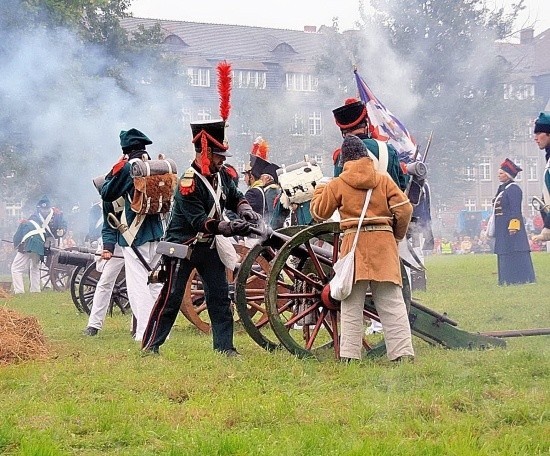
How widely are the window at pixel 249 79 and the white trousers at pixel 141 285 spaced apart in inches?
1195

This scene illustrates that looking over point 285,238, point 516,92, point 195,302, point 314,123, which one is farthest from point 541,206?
point 314,123

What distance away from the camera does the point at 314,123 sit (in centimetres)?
3744

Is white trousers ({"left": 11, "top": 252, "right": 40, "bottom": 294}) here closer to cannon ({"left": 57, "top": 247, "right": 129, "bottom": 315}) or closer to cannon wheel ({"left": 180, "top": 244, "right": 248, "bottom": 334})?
cannon ({"left": 57, "top": 247, "right": 129, "bottom": 315})

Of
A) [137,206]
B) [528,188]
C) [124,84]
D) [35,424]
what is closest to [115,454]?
[35,424]

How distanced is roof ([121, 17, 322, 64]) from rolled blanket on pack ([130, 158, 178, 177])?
27.0 meters

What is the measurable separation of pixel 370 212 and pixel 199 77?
96.2 feet

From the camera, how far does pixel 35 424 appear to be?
4.58 metres

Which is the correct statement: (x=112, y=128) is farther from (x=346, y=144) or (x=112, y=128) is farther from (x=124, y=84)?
(x=346, y=144)

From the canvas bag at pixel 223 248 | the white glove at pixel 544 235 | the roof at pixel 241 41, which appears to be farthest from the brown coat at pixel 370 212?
the roof at pixel 241 41

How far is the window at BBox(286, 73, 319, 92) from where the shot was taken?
36.8 metres

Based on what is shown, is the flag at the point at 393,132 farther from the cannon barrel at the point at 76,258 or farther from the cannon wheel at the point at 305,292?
the cannon barrel at the point at 76,258

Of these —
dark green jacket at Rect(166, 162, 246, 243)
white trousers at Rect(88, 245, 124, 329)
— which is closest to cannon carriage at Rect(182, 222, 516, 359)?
dark green jacket at Rect(166, 162, 246, 243)

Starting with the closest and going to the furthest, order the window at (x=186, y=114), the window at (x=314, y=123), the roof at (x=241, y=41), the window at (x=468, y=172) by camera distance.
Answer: the window at (x=186, y=114), the window at (x=468, y=172), the roof at (x=241, y=41), the window at (x=314, y=123)

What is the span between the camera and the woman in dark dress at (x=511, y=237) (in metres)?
13.1
